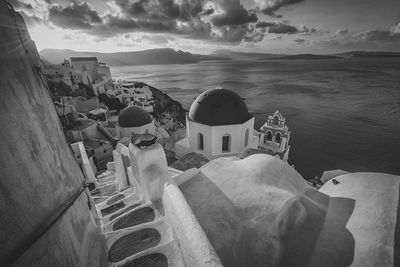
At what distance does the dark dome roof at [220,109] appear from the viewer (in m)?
14.0

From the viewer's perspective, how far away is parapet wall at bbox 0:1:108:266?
5.16 feet

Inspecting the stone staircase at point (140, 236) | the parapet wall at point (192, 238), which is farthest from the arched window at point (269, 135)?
the parapet wall at point (192, 238)

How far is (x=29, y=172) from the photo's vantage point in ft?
5.82

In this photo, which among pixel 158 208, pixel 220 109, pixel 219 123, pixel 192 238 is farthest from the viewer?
pixel 220 109

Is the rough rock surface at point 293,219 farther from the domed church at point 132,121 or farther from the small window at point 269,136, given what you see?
the domed church at point 132,121

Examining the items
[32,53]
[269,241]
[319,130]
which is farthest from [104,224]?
[319,130]

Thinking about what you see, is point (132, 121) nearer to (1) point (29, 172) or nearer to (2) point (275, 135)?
(2) point (275, 135)

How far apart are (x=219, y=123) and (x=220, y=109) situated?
112 centimetres

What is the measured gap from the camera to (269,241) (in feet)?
13.2

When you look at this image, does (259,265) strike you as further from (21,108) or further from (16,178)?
(21,108)

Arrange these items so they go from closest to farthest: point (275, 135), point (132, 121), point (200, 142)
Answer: point (200, 142) < point (275, 135) < point (132, 121)

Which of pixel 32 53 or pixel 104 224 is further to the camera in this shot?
pixel 104 224

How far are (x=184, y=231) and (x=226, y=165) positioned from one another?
367 cm

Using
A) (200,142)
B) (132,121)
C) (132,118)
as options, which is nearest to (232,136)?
(200,142)
